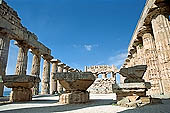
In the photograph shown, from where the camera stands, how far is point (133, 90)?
16.3 ft

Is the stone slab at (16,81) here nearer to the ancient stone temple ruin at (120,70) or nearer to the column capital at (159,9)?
the ancient stone temple ruin at (120,70)

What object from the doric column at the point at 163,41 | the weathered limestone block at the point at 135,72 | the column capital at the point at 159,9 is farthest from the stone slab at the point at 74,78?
the column capital at the point at 159,9

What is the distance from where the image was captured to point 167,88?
719 centimetres

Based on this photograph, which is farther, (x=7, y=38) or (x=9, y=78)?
(x=7, y=38)

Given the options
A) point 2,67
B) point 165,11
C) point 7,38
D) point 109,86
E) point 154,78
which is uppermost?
point 165,11

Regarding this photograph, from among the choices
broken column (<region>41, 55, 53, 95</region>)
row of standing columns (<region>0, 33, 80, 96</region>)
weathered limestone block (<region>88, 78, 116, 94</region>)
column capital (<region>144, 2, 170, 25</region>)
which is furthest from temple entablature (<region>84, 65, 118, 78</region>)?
column capital (<region>144, 2, 170, 25</region>)

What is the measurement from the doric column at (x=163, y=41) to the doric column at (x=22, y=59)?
39.2ft

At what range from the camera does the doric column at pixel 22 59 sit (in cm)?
1230

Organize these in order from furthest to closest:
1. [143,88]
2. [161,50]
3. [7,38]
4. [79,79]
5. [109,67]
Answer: [109,67] < [7,38] < [161,50] < [79,79] < [143,88]

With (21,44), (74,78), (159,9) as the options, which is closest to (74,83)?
(74,78)

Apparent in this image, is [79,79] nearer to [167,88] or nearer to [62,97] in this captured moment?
[62,97]

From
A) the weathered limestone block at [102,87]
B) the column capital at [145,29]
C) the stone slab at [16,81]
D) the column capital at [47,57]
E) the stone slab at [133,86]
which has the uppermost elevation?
the column capital at [145,29]

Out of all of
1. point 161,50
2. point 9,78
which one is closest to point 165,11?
point 161,50

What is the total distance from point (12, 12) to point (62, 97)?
9665 mm
